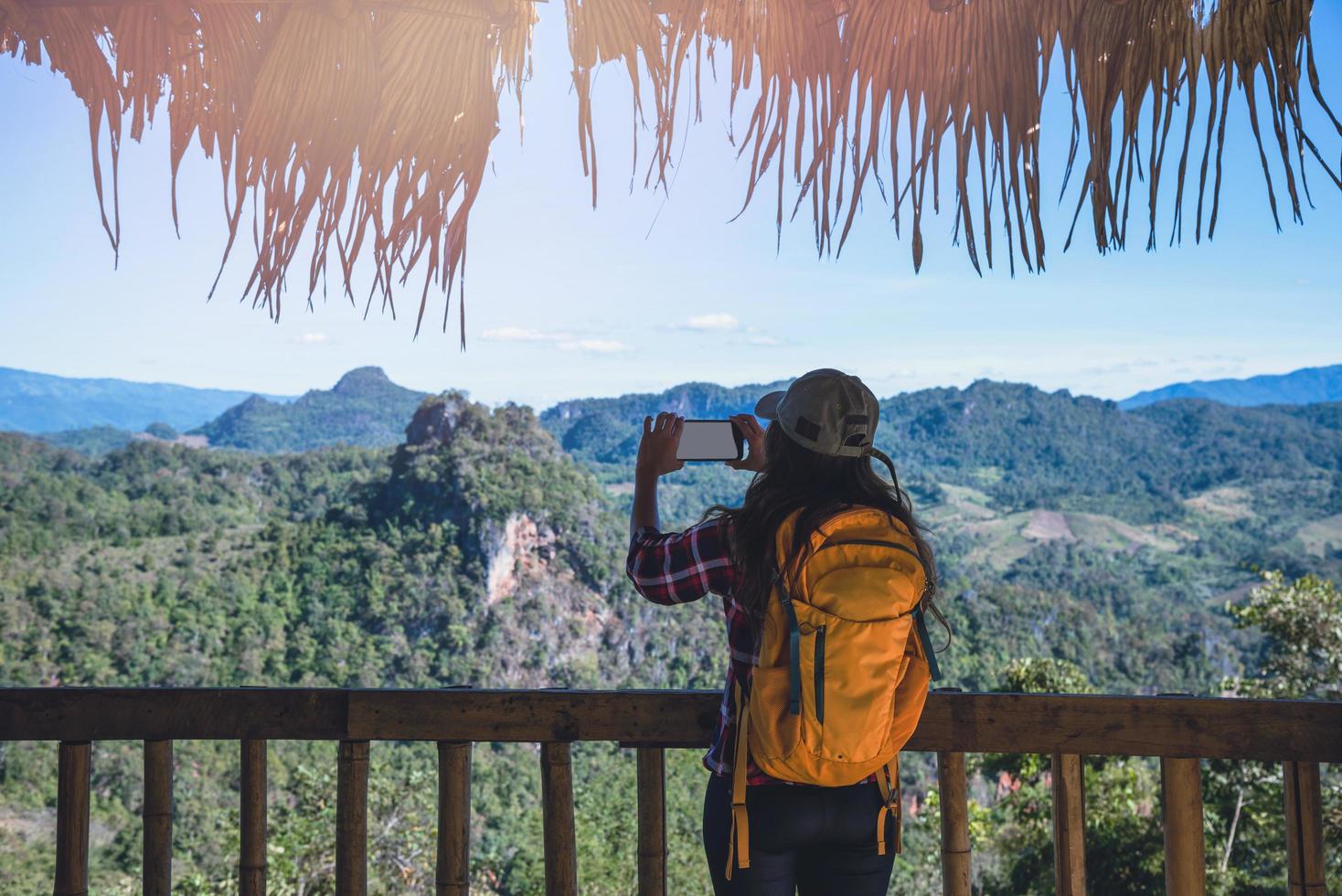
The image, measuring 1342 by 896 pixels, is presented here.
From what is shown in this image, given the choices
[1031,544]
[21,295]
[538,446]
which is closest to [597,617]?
[538,446]

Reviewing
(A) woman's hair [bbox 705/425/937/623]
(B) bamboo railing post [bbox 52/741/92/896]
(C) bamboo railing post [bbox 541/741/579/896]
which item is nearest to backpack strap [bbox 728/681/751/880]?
(A) woman's hair [bbox 705/425/937/623]

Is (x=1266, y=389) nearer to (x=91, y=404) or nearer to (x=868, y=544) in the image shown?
(x=91, y=404)

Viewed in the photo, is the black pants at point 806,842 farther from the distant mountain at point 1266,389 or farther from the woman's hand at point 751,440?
the distant mountain at point 1266,389

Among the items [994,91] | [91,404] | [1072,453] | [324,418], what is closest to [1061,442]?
[1072,453]

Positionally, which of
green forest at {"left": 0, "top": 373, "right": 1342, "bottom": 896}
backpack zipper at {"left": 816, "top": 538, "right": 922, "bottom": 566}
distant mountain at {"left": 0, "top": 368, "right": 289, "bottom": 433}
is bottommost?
green forest at {"left": 0, "top": 373, "right": 1342, "bottom": 896}

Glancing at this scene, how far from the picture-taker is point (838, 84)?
1257mm

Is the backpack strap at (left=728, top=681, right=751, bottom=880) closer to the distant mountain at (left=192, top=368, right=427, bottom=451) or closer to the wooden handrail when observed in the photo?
the wooden handrail

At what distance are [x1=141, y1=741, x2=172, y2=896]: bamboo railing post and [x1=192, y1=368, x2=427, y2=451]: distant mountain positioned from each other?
45375 millimetres

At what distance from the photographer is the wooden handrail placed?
4.02ft

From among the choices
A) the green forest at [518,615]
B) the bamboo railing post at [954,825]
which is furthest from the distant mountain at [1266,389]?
the bamboo railing post at [954,825]

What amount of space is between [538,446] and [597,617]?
6113 millimetres

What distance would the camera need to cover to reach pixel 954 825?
131 centimetres

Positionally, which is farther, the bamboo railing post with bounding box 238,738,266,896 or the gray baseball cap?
the bamboo railing post with bounding box 238,738,266,896

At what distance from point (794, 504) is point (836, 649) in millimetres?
147
